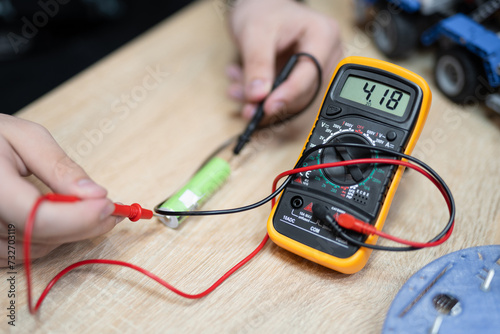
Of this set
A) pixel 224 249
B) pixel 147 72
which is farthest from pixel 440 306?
pixel 147 72

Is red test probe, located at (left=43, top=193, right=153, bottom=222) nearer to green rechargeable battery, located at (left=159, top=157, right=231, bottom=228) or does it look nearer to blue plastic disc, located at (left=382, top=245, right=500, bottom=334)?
green rechargeable battery, located at (left=159, top=157, right=231, bottom=228)

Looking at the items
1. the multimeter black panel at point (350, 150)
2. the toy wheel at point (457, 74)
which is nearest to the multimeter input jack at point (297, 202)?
the multimeter black panel at point (350, 150)

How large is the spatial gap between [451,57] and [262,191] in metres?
0.37

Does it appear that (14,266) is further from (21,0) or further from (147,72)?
(21,0)

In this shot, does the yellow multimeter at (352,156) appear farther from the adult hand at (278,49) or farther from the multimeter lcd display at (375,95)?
the adult hand at (278,49)

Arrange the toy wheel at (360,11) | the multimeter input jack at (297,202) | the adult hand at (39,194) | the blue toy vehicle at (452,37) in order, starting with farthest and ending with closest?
1. the toy wheel at (360,11)
2. the blue toy vehicle at (452,37)
3. the multimeter input jack at (297,202)
4. the adult hand at (39,194)

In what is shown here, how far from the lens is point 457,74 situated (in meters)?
0.67

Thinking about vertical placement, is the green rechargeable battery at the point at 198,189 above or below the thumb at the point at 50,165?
below

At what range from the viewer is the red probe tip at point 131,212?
0.46 metres

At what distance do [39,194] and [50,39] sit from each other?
3.56 ft

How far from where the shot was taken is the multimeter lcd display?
1.65 ft

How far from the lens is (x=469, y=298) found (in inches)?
16.8

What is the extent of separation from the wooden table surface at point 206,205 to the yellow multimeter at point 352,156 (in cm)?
4

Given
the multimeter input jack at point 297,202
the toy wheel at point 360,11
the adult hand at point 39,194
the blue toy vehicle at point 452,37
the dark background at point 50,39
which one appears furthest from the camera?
the dark background at point 50,39
